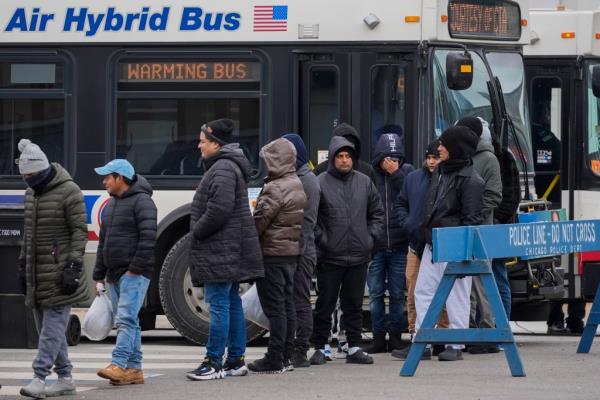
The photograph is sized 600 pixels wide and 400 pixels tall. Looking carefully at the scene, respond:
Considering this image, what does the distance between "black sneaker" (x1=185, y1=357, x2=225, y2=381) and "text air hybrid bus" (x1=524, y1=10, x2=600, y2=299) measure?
663 cm

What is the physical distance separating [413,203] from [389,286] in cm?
79

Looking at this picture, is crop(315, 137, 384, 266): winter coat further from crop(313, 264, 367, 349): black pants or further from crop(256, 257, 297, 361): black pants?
crop(256, 257, 297, 361): black pants

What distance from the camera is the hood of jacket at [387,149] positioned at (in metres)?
13.6

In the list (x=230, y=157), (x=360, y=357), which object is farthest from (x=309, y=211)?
(x=360, y=357)

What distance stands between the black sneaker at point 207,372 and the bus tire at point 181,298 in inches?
120

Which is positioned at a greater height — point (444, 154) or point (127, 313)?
point (444, 154)

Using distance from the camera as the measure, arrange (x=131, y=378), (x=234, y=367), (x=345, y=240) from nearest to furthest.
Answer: (x=131, y=378) < (x=234, y=367) < (x=345, y=240)

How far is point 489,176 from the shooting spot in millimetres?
13391

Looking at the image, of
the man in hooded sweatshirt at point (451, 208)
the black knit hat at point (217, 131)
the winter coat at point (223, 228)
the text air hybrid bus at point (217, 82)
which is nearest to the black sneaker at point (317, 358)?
the man in hooded sweatshirt at point (451, 208)

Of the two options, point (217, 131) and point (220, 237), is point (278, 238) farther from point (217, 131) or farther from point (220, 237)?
point (217, 131)

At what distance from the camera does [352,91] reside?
47.7ft

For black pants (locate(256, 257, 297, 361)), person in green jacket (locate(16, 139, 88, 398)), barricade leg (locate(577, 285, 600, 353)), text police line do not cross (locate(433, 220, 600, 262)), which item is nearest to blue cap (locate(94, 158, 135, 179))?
person in green jacket (locate(16, 139, 88, 398))

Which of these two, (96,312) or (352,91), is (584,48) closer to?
(352,91)

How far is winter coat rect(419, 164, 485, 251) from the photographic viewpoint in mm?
12617
